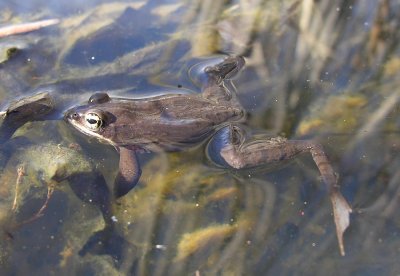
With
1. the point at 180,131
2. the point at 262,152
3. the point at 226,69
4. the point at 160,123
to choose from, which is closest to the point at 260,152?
the point at 262,152

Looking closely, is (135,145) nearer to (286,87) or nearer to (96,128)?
(96,128)

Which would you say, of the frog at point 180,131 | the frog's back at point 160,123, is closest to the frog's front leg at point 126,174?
the frog at point 180,131

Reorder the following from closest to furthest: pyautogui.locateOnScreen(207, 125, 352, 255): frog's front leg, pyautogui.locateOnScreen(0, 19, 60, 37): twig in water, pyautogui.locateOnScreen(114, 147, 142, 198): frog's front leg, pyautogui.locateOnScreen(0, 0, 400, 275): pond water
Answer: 1. pyautogui.locateOnScreen(0, 0, 400, 275): pond water
2. pyautogui.locateOnScreen(114, 147, 142, 198): frog's front leg
3. pyautogui.locateOnScreen(207, 125, 352, 255): frog's front leg
4. pyautogui.locateOnScreen(0, 19, 60, 37): twig in water

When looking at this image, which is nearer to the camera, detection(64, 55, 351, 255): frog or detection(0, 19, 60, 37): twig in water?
detection(64, 55, 351, 255): frog

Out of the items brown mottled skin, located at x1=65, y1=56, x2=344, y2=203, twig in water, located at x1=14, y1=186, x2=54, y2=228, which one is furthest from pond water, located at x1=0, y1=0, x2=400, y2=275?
brown mottled skin, located at x1=65, y1=56, x2=344, y2=203

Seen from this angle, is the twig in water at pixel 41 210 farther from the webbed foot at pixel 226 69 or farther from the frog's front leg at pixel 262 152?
the webbed foot at pixel 226 69

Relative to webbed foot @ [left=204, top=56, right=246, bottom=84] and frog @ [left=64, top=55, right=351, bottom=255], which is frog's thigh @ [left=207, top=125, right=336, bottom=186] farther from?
webbed foot @ [left=204, top=56, right=246, bottom=84]

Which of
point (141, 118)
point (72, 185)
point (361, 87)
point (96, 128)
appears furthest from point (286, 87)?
point (72, 185)

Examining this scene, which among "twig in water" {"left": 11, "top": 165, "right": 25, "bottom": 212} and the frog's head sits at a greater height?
the frog's head
